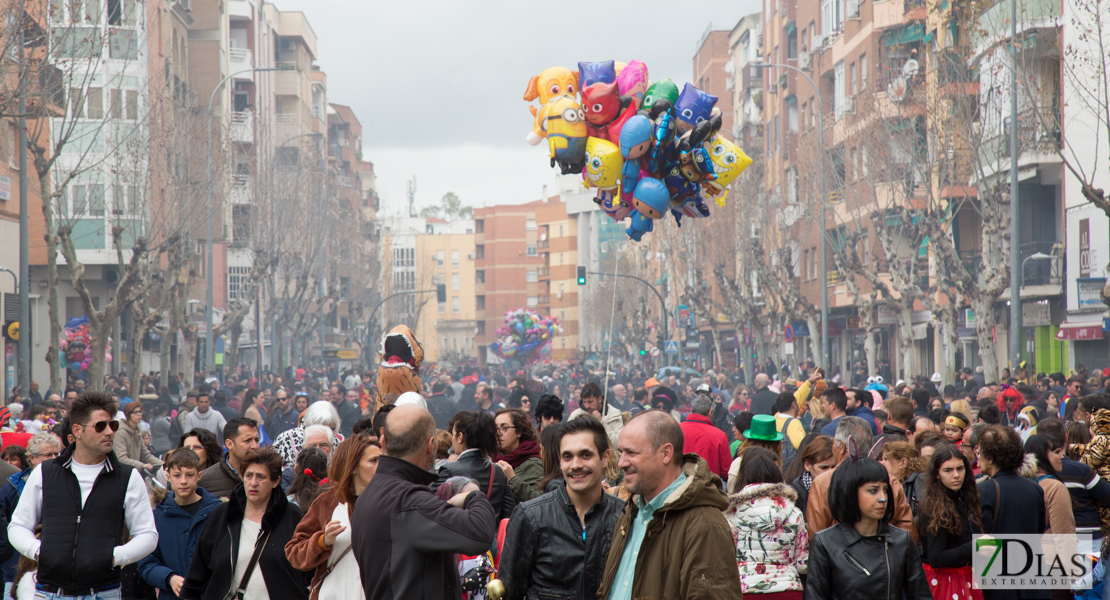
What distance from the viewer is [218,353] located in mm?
42781

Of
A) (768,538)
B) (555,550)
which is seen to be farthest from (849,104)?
(555,550)

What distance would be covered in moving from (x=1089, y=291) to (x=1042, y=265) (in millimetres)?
3208

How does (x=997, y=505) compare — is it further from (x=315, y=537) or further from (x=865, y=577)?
(x=315, y=537)

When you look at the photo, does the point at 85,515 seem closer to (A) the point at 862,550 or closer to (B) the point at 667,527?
(B) the point at 667,527

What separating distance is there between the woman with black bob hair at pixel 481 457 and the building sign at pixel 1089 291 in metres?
21.8

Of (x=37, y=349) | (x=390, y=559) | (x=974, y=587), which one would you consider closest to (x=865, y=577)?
(x=974, y=587)

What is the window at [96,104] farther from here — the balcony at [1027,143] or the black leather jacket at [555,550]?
the black leather jacket at [555,550]

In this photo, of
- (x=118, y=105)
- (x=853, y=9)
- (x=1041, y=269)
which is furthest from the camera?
(x=853, y=9)

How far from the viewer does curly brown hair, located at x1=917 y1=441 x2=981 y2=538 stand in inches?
240

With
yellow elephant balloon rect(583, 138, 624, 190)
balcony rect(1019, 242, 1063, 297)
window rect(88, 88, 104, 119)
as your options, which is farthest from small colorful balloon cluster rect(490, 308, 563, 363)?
yellow elephant balloon rect(583, 138, 624, 190)

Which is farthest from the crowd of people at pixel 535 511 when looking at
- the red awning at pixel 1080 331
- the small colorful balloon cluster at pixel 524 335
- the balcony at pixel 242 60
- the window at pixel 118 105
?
the small colorful balloon cluster at pixel 524 335

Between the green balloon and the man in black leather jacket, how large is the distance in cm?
597

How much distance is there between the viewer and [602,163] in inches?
405

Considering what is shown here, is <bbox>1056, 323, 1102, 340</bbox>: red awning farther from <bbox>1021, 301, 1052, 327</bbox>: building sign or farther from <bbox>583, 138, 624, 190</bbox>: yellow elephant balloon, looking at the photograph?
<bbox>583, 138, 624, 190</bbox>: yellow elephant balloon
